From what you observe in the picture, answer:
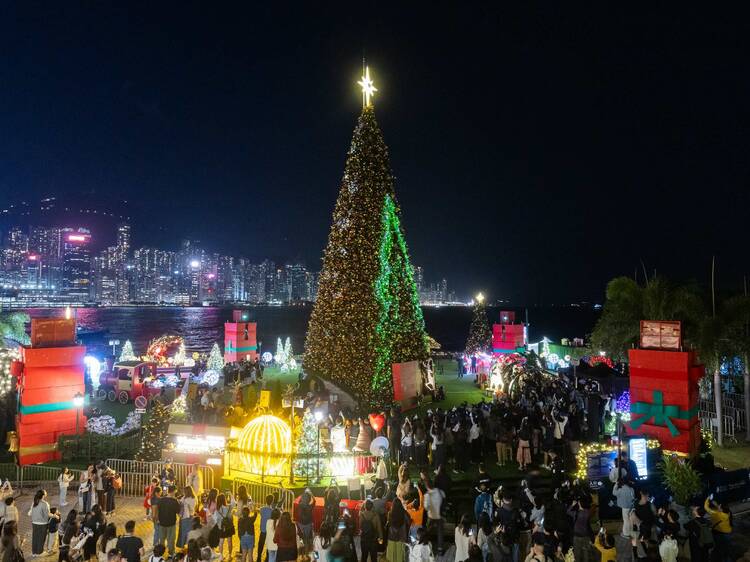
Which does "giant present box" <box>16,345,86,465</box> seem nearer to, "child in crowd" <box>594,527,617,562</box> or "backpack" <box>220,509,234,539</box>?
"backpack" <box>220,509,234,539</box>

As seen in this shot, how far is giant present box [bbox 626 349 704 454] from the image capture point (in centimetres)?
1433

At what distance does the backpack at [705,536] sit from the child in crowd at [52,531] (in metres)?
11.3

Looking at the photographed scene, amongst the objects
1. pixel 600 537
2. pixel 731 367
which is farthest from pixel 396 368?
pixel 600 537

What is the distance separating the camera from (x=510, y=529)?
27.4 ft

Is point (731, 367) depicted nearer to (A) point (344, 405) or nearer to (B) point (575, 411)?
(B) point (575, 411)

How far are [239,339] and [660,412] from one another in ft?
85.0

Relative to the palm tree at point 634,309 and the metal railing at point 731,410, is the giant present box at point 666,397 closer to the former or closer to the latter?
the metal railing at point 731,410

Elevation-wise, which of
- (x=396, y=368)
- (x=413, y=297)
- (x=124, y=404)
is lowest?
(x=124, y=404)

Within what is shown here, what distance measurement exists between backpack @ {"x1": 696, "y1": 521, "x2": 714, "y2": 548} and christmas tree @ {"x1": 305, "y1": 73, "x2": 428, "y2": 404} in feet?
44.5

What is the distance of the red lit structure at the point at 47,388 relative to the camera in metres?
15.5

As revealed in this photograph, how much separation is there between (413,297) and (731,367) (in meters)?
12.4

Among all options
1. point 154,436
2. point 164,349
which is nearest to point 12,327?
point 164,349

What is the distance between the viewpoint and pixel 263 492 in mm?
12086

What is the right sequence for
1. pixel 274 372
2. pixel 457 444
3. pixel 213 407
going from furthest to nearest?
pixel 274 372, pixel 213 407, pixel 457 444
